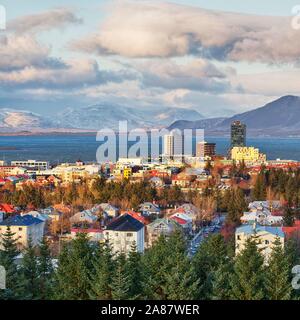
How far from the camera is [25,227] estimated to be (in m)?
8.77

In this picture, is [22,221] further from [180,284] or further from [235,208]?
[180,284]

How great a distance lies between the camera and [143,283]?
409 cm

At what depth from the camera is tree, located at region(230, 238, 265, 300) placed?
399 centimetres

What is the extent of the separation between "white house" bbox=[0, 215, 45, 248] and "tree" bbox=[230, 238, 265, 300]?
473 centimetres

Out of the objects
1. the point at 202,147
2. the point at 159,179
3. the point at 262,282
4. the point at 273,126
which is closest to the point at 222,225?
the point at 262,282

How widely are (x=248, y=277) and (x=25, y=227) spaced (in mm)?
5218

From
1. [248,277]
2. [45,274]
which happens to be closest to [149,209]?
[45,274]

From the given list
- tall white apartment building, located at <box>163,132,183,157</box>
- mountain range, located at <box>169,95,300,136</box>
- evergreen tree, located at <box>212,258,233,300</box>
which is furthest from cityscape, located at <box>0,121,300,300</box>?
mountain range, located at <box>169,95,300,136</box>

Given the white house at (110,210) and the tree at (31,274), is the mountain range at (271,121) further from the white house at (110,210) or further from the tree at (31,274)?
the tree at (31,274)

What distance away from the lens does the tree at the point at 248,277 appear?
3990 millimetres

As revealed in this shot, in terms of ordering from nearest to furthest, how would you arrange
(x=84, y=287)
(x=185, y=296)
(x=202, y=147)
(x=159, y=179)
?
(x=185, y=296) < (x=84, y=287) < (x=159, y=179) < (x=202, y=147)

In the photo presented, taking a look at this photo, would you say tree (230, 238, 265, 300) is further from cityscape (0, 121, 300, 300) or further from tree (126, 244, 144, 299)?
tree (126, 244, 144, 299)

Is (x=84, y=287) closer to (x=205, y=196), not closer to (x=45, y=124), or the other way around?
(x=205, y=196)
